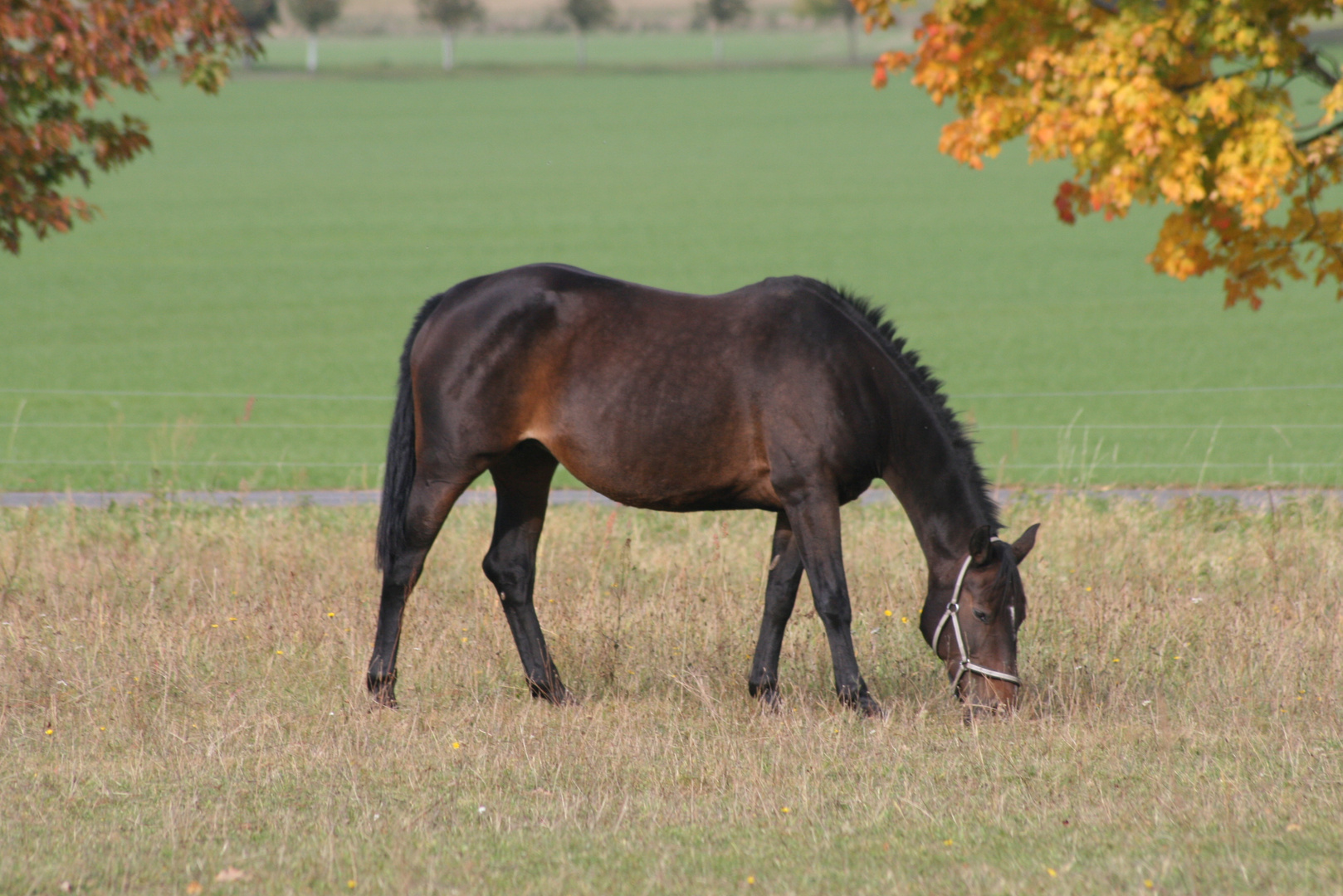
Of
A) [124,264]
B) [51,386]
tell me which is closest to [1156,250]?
[51,386]

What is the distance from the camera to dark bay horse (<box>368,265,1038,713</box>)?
20.2 ft

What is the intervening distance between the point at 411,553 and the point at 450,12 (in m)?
90.2

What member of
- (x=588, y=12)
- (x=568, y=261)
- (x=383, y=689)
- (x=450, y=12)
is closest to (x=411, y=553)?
(x=383, y=689)

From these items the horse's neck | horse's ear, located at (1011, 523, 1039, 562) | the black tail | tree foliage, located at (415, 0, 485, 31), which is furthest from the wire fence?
tree foliage, located at (415, 0, 485, 31)

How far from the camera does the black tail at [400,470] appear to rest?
683 centimetres

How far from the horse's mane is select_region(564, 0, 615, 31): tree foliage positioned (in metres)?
98.1

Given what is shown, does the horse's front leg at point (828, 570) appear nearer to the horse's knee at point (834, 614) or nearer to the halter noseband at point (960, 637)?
the horse's knee at point (834, 614)

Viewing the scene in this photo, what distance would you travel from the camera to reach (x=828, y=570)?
20.2 ft

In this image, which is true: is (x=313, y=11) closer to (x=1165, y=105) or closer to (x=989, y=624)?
(x=1165, y=105)

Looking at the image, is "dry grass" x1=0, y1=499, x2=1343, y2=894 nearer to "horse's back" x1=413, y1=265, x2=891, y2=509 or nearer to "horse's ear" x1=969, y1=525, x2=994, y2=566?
"horse's ear" x1=969, y1=525, x2=994, y2=566

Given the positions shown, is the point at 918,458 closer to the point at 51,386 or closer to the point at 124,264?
the point at 51,386

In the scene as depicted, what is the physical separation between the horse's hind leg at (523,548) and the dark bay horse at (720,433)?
0.01 m

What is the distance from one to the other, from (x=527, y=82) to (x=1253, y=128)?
205 feet

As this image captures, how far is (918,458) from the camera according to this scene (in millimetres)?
6254
